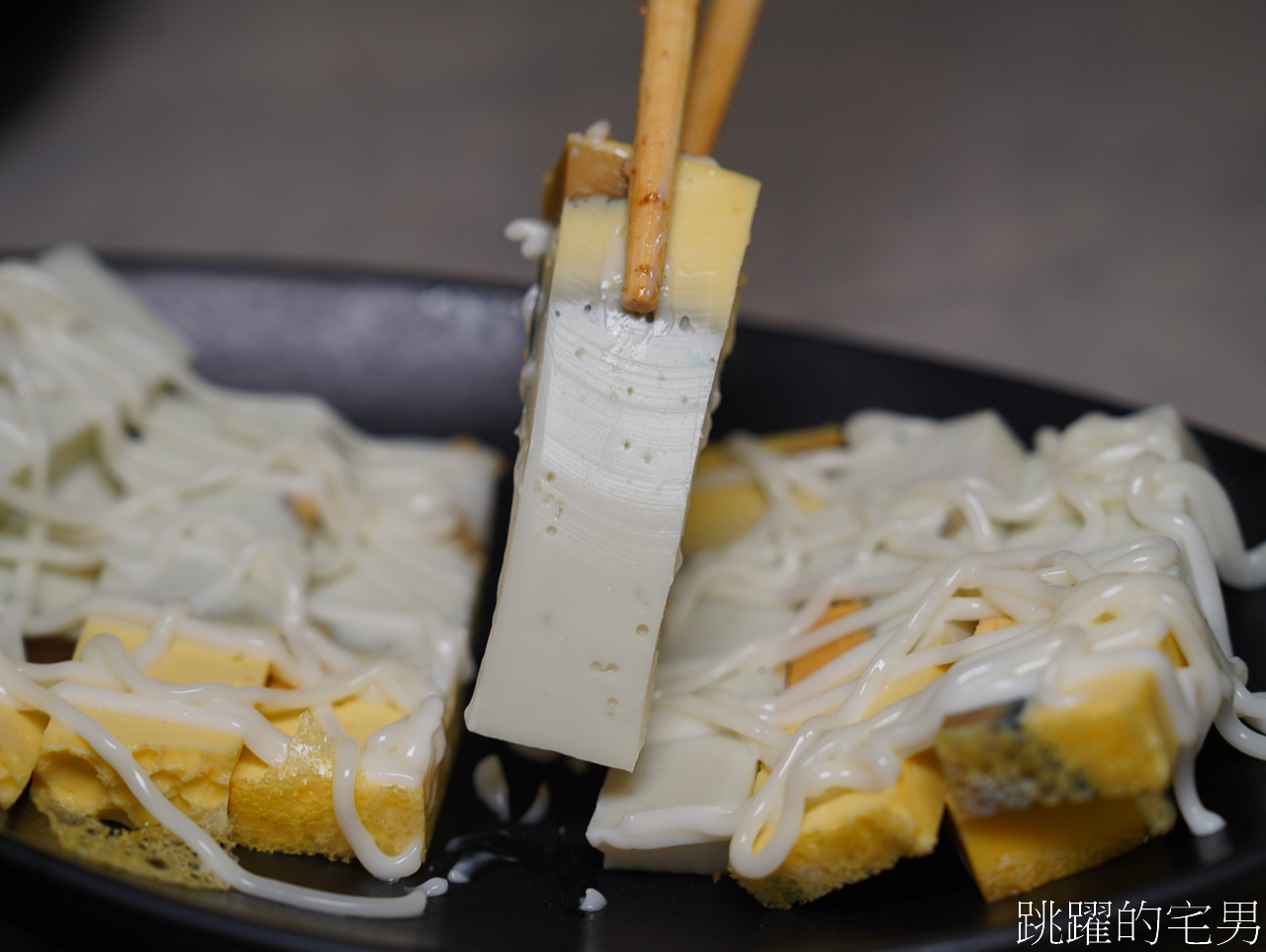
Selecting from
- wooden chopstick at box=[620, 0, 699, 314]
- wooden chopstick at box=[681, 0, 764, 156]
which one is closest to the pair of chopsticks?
wooden chopstick at box=[620, 0, 699, 314]

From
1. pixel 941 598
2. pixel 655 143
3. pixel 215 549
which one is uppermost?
pixel 655 143

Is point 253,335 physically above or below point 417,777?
above

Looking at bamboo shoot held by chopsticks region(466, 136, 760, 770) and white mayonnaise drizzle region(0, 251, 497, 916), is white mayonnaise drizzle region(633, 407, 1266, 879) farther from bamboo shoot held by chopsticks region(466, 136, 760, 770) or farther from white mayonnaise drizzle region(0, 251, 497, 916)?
white mayonnaise drizzle region(0, 251, 497, 916)

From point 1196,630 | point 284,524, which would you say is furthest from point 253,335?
point 1196,630

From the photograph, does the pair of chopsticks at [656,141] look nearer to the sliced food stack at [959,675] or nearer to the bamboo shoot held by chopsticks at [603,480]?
Result: the bamboo shoot held by chopsticks at [603,480]

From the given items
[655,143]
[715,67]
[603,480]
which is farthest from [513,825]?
[715,67]

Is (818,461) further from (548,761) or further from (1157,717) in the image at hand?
(1157,717)

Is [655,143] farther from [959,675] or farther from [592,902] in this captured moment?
[592,902]
